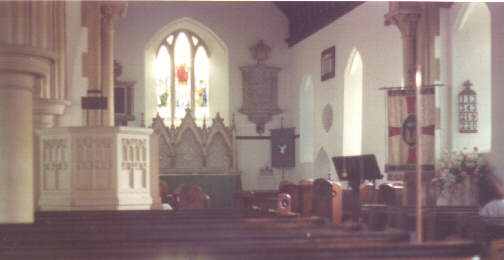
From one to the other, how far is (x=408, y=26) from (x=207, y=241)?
946 centimetres

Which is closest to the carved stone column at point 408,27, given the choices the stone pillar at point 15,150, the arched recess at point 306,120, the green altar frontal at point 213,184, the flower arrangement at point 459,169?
the flower arrangement at point 459,169

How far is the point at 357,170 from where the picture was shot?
7.79 meters

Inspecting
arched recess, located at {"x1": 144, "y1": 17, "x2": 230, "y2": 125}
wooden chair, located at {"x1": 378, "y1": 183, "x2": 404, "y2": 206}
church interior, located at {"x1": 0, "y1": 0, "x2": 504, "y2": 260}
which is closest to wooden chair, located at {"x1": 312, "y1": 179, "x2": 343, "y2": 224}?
church interior, located at {"x1": 0, "y1": 0, "x2": 504, "y2": 260}

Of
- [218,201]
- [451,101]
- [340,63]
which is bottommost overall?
[218,201]

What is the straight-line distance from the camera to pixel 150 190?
30.8ft

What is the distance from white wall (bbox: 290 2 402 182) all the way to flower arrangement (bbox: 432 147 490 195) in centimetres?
263

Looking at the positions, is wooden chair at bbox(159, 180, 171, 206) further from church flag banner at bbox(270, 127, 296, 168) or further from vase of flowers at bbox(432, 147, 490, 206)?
church flag banner at bbox(270, 127, 296, 168)

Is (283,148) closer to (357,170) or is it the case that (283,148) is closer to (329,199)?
(329,199)

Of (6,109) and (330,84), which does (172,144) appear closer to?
(330,84)

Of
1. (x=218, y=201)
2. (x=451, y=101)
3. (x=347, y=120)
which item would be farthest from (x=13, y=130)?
→ (x=218, y=201)

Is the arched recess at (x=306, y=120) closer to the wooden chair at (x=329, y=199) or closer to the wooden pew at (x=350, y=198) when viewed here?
the wooden pew at (x=350, y=198)

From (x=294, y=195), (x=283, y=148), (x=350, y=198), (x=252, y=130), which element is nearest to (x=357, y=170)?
(x=294, y=195)

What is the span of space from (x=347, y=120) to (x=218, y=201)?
3.97 metres

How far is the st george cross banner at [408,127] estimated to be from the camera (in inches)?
429
